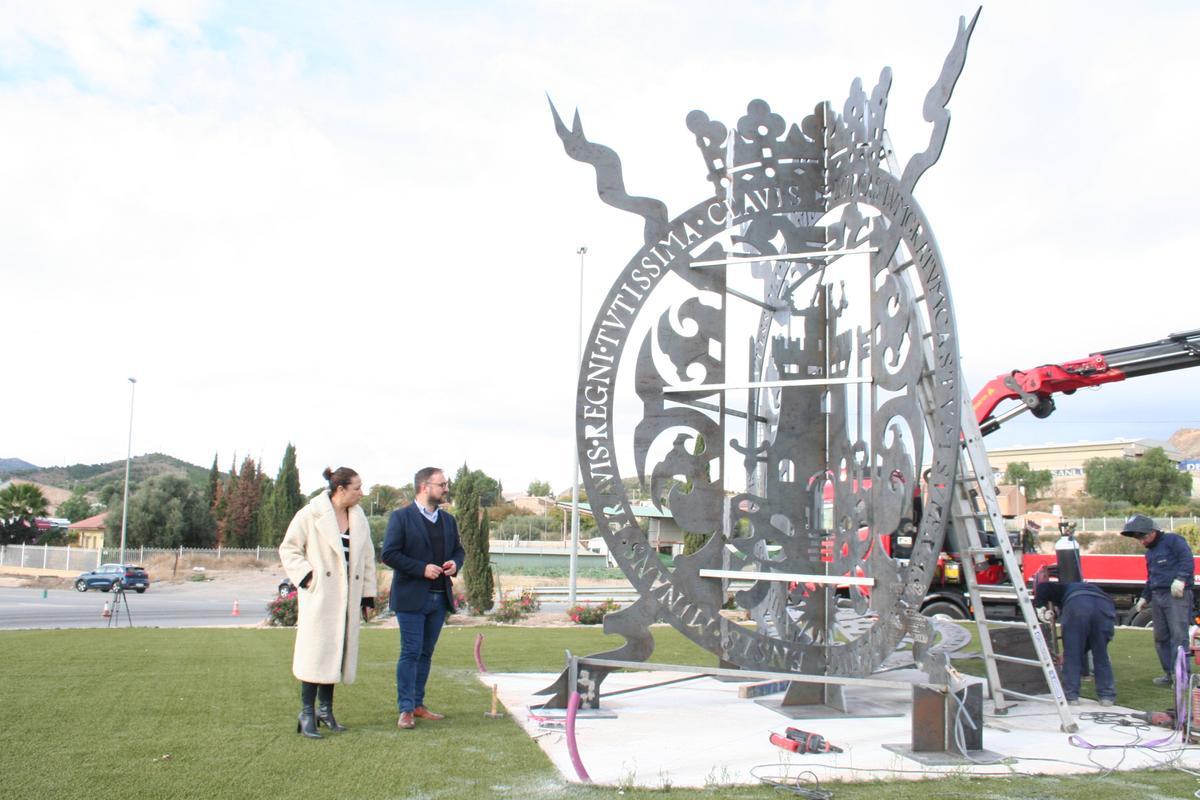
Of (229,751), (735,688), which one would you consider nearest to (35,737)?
(229,751)

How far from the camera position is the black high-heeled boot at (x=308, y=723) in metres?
5.33

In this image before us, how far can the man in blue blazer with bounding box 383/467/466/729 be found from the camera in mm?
5844

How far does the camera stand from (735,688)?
7598mm

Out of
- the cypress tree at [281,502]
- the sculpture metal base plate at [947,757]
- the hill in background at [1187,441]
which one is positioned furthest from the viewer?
the hill in background at [1187,441]

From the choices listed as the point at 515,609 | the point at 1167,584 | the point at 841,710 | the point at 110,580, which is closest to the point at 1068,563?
the point at 1167,584

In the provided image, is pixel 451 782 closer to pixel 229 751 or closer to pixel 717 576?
pixel 229 751

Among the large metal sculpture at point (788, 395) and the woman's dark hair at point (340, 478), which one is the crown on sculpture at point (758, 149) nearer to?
the large metal sculpture at point (788, 395)

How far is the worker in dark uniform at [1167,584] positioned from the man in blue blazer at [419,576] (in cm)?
610

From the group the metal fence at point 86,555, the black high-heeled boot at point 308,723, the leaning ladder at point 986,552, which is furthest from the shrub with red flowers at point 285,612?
the metal fence at point 86,555

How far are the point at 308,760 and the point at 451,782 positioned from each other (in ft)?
2.75

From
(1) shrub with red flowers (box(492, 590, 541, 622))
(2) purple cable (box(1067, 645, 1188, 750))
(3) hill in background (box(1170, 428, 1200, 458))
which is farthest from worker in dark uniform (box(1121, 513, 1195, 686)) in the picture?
(3) hill in background (box(1170, 428, 1200, 458))

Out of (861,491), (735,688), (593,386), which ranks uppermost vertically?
(593,386)

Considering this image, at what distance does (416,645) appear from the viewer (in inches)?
232

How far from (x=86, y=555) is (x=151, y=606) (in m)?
18.0
